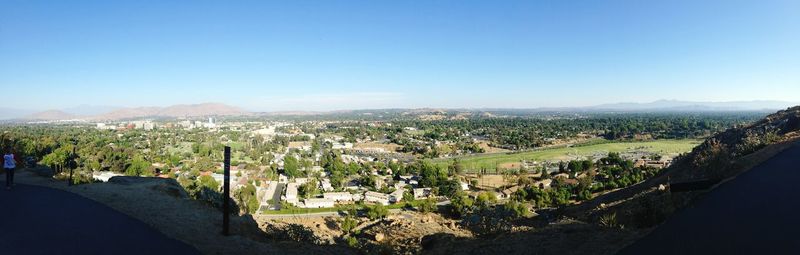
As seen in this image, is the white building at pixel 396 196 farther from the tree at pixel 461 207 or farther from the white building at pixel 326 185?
the tree at pixel 461 207

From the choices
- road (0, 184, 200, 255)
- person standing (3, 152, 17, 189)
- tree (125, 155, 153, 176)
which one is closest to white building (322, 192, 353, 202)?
tree (125, 155, 153, 176)

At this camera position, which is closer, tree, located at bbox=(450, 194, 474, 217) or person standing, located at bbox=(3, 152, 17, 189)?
person standing, located at bbox=(3, 152, 17, 189)

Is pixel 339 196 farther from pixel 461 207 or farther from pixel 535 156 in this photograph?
pixel 535 156

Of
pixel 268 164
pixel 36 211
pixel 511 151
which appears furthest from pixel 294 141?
pixel 36 211

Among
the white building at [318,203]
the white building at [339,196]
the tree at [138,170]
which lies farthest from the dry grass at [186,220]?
the tree at [138,170]

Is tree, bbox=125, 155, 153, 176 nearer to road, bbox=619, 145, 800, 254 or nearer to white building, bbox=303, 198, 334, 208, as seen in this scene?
white building, bbox=303, 198, 334, 208

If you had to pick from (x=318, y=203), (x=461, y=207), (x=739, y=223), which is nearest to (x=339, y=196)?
(x=318, y=203)

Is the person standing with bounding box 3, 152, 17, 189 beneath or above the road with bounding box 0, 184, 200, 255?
above
